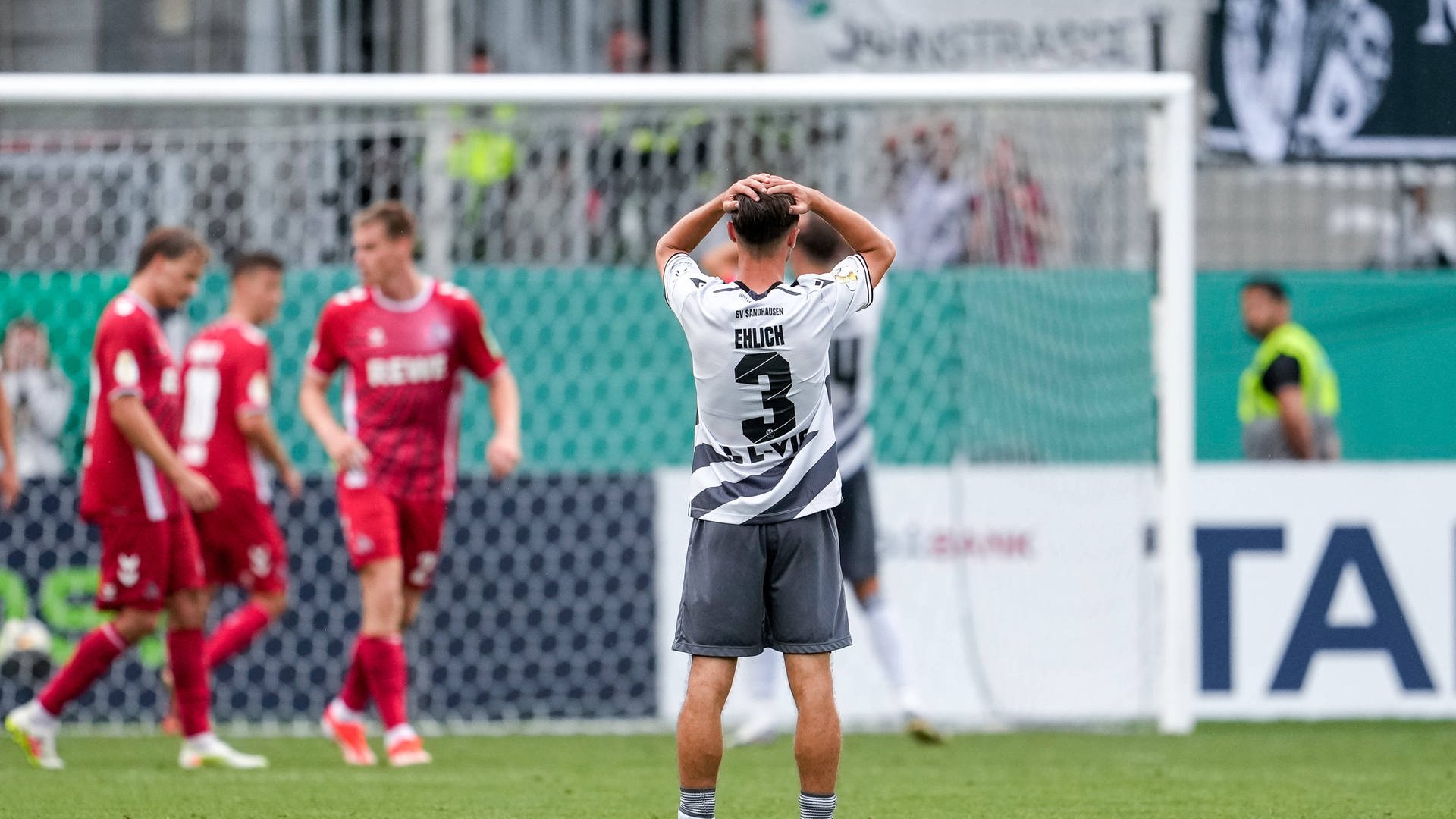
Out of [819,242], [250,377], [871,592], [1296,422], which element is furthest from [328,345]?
[1296,422]

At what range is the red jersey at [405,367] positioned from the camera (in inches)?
300

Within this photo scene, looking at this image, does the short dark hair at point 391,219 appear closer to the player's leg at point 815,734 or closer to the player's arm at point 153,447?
the player's arm at point 153,447

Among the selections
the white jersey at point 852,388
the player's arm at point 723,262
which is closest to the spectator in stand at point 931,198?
the white jersey at point 852,388

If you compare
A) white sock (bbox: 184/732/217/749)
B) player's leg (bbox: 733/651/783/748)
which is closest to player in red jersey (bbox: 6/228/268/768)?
white sock (bbox: 184/732/217/749)

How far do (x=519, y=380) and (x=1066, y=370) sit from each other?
8.69 ft

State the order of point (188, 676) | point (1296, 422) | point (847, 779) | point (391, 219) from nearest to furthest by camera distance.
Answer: point (847, 779), point (188, 676), point (391, 219), point (1296, 422)

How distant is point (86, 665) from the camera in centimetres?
737

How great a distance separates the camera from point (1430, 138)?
37.4ft

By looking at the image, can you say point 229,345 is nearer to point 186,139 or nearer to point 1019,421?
point 186,139

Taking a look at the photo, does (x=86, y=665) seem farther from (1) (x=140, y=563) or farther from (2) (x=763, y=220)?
(2) (x=763, y=220)

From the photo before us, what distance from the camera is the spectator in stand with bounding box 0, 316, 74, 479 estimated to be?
9359mm

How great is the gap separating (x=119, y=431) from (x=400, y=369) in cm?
104

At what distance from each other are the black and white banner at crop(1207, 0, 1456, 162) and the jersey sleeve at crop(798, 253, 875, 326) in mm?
6729

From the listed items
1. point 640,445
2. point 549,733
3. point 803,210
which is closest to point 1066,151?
point 640,445
